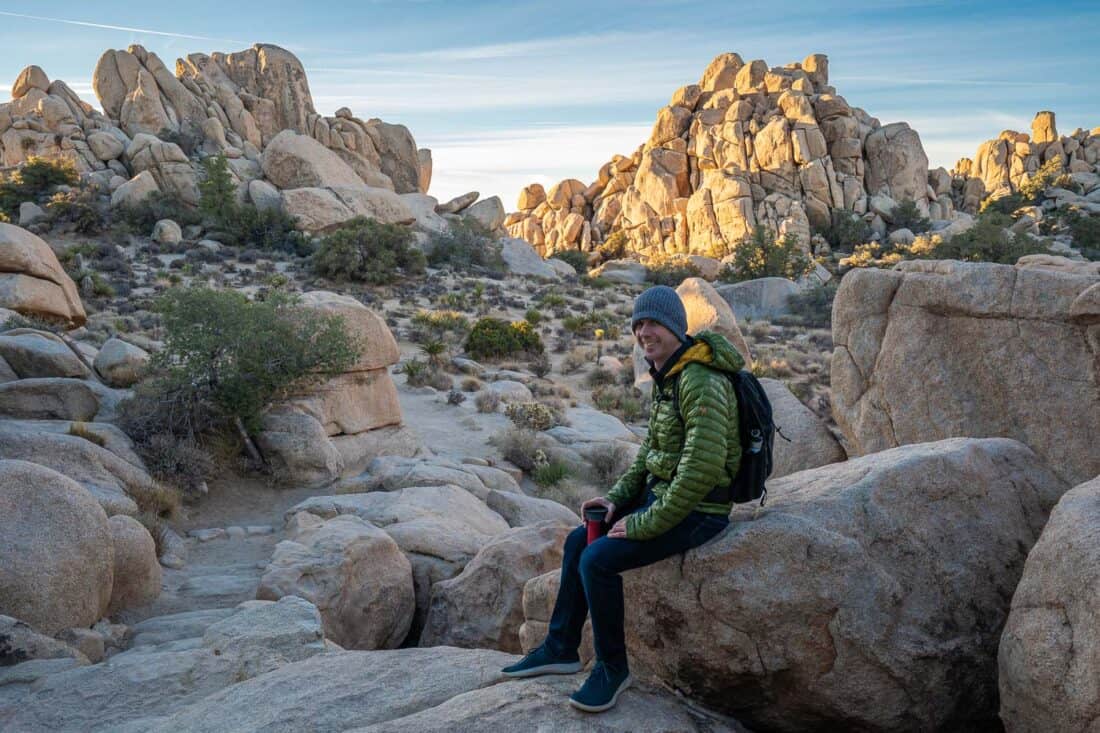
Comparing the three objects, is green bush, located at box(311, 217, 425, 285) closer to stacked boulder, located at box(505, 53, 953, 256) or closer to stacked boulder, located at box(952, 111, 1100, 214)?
stacked boulder, located at box(505, 53, 953, 256)

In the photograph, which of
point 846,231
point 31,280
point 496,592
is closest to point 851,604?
point 496,592

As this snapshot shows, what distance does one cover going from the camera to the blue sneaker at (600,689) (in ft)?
11.8

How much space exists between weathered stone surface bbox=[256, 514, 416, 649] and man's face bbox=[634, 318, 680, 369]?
4.31 m

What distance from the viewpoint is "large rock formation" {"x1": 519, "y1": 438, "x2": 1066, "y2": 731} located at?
3.79 m

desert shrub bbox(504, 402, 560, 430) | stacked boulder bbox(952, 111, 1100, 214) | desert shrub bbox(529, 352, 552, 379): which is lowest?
desert shrub bbox(504, 402, 560, 430)

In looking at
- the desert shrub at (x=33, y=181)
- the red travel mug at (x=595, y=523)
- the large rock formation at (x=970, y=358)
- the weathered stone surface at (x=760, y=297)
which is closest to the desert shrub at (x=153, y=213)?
the desert shrub at (x=33, y=181)

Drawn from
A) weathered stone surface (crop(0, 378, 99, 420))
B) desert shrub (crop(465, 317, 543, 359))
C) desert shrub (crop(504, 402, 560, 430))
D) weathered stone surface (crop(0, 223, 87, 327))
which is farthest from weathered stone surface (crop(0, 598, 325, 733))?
desert shrub (crop(465, 317, 543, 359))

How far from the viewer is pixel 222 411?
11156 millimetres

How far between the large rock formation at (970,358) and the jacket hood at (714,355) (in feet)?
14.0

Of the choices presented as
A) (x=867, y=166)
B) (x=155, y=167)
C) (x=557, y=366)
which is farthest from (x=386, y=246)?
(x=867, y=166)

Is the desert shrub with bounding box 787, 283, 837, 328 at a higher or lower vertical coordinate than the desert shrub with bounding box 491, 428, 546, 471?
higher

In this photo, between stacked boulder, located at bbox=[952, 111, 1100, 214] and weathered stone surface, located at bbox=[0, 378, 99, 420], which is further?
stacked boulder, located at bbox=[952, 111, 1100, 214]

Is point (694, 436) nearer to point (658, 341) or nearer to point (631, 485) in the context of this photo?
point (658, 341)

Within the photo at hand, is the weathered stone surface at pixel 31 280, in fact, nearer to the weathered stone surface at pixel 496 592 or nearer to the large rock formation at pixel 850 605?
the weathered stone surface at pixel 496 592
